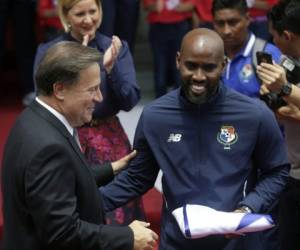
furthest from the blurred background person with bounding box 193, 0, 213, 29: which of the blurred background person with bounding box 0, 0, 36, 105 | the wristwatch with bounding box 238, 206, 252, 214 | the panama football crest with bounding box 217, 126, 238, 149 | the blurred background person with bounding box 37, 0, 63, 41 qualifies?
the wristwatch with bounding box 238, 206, 252, 214

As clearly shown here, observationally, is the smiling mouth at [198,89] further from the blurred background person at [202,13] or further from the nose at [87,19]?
the blurred background person at [202,13]

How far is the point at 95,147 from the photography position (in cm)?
312

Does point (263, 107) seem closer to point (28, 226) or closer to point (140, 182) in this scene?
point (140, 182)

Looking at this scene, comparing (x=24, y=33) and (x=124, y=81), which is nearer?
(x=124, y=81)

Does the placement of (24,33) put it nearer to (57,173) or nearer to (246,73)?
(246,73)

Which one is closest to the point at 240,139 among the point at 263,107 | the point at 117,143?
the point at 263,107

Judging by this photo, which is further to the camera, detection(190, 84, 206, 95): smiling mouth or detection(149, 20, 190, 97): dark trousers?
detection(149, 20, 190, 97): dark trousers

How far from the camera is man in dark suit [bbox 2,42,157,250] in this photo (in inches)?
74.7

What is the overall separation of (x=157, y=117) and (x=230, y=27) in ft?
3.73

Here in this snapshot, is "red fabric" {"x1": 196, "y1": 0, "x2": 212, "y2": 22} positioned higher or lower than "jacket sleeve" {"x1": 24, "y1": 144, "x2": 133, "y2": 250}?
lower

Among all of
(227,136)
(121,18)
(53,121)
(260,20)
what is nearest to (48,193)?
(53,121)

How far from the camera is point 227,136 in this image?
2.29 metres

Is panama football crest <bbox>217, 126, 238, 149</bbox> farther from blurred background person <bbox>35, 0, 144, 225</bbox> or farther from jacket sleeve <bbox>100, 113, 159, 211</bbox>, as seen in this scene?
blurred background person <bbox>35, 0, 144, 225</bbox>

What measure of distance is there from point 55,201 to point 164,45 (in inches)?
143
